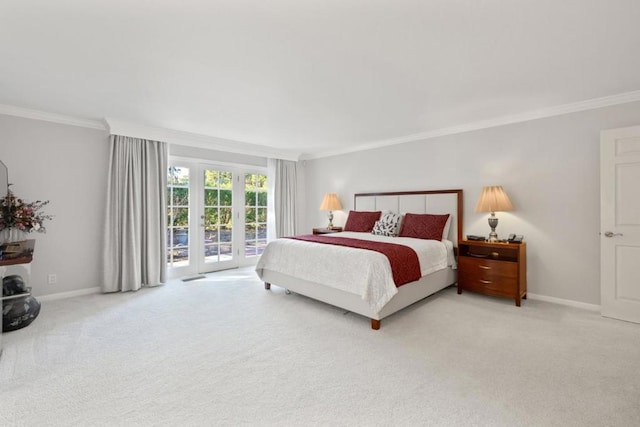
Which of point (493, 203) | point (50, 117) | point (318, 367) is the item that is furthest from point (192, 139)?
point (493, 203)

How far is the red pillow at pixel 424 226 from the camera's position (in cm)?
404

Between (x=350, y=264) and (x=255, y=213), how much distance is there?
3260 millimetres

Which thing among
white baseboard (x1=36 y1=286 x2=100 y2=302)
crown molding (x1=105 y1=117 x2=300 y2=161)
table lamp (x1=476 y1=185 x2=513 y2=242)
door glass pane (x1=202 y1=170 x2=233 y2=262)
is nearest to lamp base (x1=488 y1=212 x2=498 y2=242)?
table lamp (x1=476 y1=185 x2=513 y2=242)

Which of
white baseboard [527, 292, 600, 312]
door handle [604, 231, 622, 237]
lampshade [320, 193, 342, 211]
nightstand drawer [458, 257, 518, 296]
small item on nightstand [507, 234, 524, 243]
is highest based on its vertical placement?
lampshade [320, 193, 342, 211]

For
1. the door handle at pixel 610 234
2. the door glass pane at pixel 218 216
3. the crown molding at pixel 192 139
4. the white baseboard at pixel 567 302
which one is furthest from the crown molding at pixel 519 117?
the door glass pane at pixel 218 216

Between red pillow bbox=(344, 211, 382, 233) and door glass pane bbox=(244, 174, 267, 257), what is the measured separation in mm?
1832

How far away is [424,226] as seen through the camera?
4.14m

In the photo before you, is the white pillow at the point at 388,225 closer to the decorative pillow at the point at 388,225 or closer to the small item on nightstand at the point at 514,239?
the decorative pillow at the point at 388,225

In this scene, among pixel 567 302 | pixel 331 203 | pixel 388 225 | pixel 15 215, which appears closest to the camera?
pixel 15 215

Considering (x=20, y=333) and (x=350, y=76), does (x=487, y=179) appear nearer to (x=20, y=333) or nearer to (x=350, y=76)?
(x=350, y=76)

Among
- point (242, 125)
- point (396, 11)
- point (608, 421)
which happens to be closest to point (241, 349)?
point (608, 421)

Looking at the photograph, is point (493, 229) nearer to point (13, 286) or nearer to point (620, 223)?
point (620, 223)

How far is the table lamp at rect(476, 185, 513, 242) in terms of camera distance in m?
3.57

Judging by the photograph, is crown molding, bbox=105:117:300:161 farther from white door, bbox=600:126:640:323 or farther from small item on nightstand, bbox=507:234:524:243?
white door, bbox=600:126:640:323
